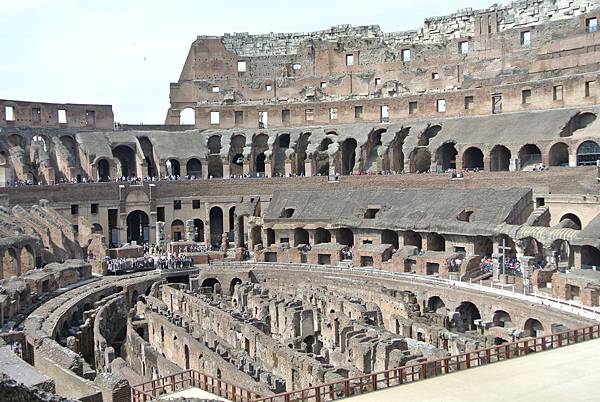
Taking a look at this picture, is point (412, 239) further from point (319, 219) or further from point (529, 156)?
point (529, 156)

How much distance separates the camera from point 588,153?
1534 inches

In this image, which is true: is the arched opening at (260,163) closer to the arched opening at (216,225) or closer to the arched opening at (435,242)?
the arched opening at (216,225)

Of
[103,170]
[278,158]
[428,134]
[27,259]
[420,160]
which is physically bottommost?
[27,259]

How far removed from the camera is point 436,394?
46.6 ft

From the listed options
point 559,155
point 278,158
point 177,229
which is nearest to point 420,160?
point 559,155

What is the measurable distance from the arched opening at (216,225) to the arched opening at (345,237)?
1277 centimetres

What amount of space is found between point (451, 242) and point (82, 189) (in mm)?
27122

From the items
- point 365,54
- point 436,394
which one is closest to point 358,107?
point 365,54

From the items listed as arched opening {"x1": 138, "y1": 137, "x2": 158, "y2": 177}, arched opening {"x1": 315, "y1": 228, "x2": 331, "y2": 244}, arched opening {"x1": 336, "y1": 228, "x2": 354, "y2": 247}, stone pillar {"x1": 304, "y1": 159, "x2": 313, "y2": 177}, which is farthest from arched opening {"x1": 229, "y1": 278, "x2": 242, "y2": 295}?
arched opening {"x1": 138, "y1": 137, "x2": 158, "y2": 177}

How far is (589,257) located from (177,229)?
3038 cm

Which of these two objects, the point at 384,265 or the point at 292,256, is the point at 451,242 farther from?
the point at 292,256

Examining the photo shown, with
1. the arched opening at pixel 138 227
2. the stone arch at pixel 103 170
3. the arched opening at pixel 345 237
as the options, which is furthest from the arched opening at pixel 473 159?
the stone arch at pixel 103 170

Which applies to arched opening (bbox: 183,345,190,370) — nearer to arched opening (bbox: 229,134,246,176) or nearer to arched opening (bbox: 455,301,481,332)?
arched opening (bbox: 455,301,481,332)

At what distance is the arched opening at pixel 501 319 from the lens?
28062 mm
